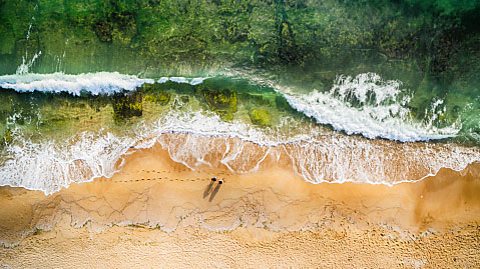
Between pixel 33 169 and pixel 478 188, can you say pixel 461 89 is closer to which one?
pixel 478 188

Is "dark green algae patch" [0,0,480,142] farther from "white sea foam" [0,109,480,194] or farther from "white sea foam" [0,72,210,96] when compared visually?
"white sea foam" [0,109,480,194]

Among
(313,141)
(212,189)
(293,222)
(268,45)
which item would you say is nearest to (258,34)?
(268,45)

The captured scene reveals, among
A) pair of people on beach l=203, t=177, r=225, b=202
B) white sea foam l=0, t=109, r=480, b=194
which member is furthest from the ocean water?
pair of people on beach l=203, t=177, r=225, b=202

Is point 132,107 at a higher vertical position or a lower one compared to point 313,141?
higher

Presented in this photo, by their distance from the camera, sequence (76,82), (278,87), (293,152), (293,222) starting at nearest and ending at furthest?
(293,222) < (293,152) < (278,87) < (76,82)

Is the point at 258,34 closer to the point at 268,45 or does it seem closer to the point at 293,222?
the point at 268,45

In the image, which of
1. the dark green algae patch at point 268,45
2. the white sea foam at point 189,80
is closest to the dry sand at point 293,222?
the dark green algae patch at point 268,45
